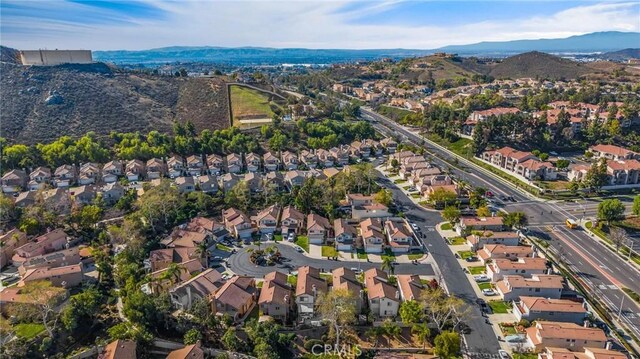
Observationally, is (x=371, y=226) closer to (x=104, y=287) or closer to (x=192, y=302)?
(x=192, y=302)

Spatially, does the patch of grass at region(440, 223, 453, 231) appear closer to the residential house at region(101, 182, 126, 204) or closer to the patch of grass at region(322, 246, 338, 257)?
the patch of grass at region(322, 246, 338, 257)

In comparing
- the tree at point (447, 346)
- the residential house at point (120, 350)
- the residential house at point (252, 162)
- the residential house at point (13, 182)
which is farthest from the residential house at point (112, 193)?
the tree at point (447, 346)

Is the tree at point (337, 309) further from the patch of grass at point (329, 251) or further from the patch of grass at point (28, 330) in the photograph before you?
the patch of grass at point (28, 330)

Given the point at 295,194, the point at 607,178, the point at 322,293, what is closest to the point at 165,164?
the point at 295,194

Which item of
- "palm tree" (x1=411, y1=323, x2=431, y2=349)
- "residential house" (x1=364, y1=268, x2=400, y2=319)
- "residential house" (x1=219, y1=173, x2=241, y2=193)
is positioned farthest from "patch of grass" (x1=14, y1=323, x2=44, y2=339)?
"residential house" (x1=219, y1=173, x2=241, y2=193)

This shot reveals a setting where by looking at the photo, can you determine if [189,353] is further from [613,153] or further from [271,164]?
[613,153]

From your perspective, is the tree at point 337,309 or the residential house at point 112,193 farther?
the residential house at point 112,193
